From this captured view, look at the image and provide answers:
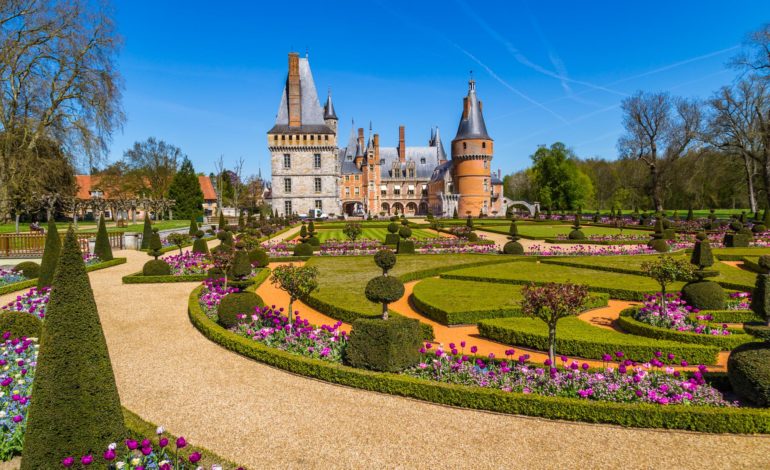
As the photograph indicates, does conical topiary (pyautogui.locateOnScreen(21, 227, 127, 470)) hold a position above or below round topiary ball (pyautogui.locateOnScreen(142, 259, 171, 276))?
above

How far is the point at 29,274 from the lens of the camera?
53.2 ft

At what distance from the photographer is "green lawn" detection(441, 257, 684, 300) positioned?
12867mm

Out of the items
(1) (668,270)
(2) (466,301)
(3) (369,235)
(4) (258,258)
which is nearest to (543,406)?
(2) (466,301)

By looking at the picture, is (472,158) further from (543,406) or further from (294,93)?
(543,406)

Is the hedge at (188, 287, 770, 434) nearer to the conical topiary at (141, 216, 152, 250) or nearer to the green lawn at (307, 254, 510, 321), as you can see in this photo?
the green lawn at (307, 254, 510, 321)

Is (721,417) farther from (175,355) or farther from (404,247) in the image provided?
(404,247)

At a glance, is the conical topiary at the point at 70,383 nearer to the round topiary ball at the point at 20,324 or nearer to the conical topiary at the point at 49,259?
the round topiary ball at the point at 20,324

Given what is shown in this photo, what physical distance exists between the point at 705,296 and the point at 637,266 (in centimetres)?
647

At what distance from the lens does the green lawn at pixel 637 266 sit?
44.3 feet

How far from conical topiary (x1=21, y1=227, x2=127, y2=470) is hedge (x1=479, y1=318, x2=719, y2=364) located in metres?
7.00

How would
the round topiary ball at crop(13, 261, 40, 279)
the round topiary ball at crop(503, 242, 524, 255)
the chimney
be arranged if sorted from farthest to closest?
the chimney
the round topiary ball at crop(503, 242, 524, 255)
the round topiary ball at crop(13, 261, 40, 279)

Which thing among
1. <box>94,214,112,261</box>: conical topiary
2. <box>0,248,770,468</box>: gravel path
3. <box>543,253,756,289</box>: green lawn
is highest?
<box>94,214,112,261</box>: conical topiary

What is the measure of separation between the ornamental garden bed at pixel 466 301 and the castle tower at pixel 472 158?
46637 millimetres

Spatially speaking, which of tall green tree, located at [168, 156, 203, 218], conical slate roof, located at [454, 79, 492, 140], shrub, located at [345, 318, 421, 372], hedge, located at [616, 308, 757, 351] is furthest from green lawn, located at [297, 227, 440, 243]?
tall green tree, located at [168, 156, 203, 218]
